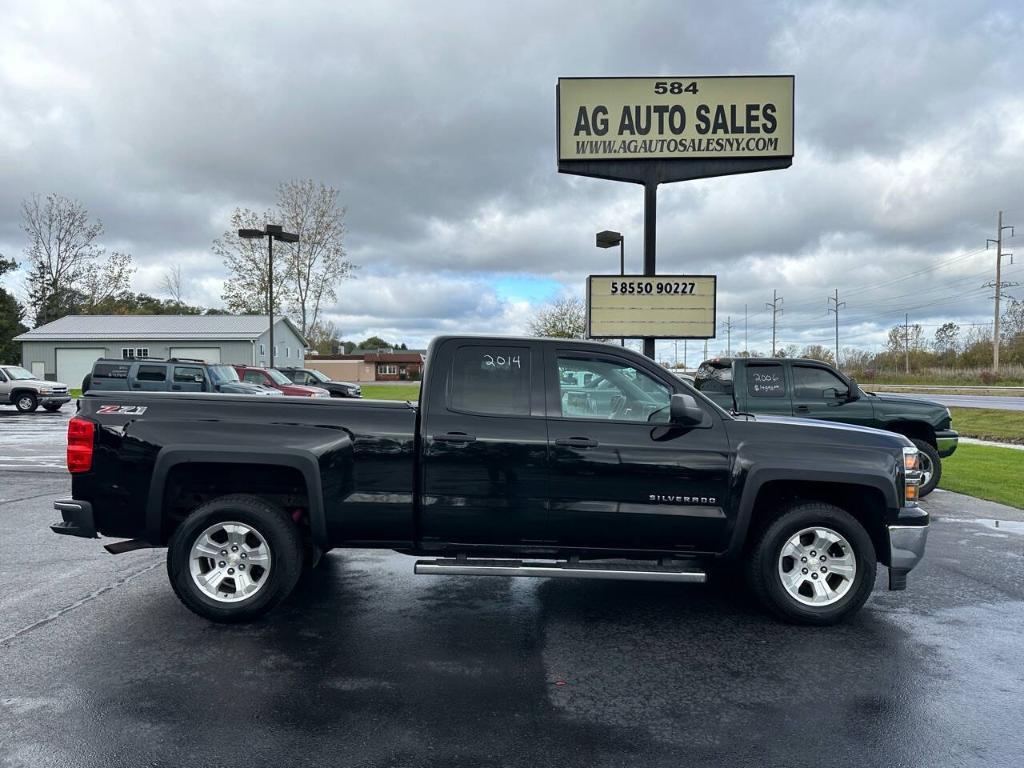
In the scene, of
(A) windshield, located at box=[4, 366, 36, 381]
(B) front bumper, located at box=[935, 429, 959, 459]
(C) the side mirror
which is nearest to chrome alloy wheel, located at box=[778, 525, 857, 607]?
(C) the side mirror

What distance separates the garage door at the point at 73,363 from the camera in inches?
1686

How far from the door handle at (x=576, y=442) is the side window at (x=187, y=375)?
1638cm

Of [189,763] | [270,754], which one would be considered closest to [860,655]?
[270,754]

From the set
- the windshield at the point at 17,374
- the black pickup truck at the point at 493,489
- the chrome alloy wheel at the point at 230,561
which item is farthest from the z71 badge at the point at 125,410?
the windshield at the point at 17,374

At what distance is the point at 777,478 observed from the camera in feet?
15.1

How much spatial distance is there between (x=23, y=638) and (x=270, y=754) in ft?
7.82

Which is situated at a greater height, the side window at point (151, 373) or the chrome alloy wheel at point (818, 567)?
the side window at point (151, 373)

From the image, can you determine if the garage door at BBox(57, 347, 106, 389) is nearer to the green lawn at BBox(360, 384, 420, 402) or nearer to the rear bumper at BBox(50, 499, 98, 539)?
the green lawn at BBox(360, 384, 420, 402)

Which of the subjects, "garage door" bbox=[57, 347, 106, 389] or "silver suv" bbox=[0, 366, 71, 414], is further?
"garage door" bbox=[57, 347, 106, 389]

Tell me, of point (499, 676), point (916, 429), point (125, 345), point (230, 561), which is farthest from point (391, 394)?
point (499, 676)

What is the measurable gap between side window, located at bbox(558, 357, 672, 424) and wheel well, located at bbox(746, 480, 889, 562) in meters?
0.96

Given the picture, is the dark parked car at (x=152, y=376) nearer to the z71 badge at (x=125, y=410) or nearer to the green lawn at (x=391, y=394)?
the green lawn at (x=391, y=394)

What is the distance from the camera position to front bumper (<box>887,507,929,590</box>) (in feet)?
15.3

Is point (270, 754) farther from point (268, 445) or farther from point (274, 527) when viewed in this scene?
point (268, 445)
